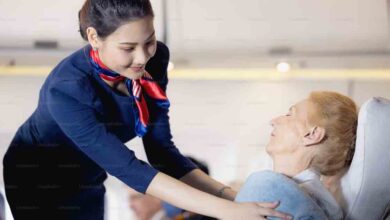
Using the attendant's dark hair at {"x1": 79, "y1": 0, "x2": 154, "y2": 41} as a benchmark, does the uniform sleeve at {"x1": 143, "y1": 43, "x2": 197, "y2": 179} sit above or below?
below

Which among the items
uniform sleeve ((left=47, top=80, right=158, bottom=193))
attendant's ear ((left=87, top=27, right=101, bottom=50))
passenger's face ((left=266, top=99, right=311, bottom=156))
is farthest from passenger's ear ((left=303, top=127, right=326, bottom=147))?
attendant's ear ((left=87, top=27, right=101, bottom=50))

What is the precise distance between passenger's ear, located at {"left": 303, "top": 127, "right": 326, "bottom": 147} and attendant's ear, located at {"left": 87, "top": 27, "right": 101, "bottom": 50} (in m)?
0.35

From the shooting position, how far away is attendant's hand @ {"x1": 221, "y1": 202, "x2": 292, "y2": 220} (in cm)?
76

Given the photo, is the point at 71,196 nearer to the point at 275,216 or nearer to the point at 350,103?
the point at 275,216

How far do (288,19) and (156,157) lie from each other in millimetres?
357

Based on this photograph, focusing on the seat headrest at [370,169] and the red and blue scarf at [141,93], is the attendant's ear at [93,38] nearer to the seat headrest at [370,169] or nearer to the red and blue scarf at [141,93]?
the red and blue scarf at [141,93]

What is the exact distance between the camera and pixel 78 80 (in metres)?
0.83

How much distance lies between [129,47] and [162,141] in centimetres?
21

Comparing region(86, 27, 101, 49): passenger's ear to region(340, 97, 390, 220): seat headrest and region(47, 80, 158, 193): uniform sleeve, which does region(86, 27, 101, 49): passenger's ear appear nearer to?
region(47, 80, 158, 193): uniform sleeve

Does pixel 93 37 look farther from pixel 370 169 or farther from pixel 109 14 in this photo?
pixel 370 169

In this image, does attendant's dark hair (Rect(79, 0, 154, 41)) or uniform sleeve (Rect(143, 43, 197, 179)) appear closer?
attendant's dark hair (Rect(79, 0, 154, 41))

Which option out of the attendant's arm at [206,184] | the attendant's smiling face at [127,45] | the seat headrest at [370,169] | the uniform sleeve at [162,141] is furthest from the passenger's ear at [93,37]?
the seat headrest at [370,169]

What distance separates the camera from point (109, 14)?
0.79 meters

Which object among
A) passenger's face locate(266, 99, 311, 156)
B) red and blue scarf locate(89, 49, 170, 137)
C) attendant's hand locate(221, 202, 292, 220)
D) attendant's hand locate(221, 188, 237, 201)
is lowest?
attendant's hand locate(221, 188, 237, 201)
